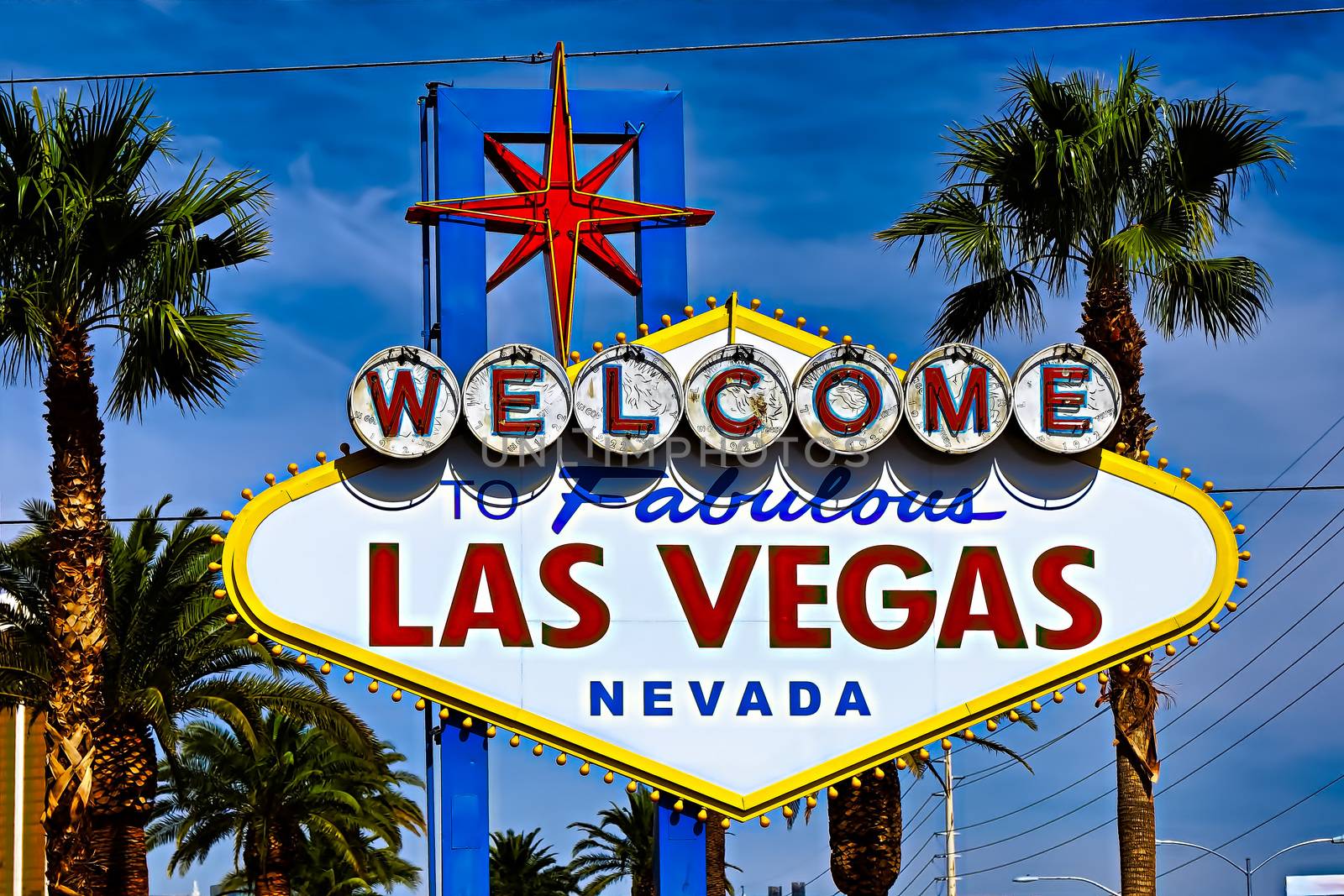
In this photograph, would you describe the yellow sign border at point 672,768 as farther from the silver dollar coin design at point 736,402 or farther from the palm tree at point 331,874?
the palm tree at point 331,874

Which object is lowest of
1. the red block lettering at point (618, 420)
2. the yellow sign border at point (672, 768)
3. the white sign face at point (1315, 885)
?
the white sign face at point (1315, 885)

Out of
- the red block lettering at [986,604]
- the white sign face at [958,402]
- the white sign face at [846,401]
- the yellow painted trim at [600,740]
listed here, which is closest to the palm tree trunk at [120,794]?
the yellow painted trim at [600,740]

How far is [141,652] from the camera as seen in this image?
2831 centimetres

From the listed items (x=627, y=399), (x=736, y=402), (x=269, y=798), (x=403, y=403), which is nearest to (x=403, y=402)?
(x=403, y=403)

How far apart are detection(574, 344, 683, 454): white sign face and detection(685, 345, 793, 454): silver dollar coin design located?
0.22 meters

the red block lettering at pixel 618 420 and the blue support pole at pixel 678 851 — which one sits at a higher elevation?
the red block lettering at pixel 618 420

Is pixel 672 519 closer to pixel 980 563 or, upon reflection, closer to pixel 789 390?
pixel 789 390

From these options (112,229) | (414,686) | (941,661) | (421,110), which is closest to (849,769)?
(941,661)

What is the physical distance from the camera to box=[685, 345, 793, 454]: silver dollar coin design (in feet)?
58.9

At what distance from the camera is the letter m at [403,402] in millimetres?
17547

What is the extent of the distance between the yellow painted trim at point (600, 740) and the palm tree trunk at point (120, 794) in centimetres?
972

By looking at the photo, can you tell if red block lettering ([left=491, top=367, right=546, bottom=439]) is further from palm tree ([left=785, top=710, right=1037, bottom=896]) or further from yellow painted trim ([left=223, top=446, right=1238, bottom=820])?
palm tree ([left=785, top=710, right=1037, bottom=896])

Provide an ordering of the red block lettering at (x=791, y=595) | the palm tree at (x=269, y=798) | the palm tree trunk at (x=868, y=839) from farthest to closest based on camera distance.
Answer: the palm tree at (x=269, y=798) → the palm tree trunk at (x=868, y=839) → the red block lettering at (x=791, y=595)

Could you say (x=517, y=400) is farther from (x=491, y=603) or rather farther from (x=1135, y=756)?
(x=1135, y=756)
